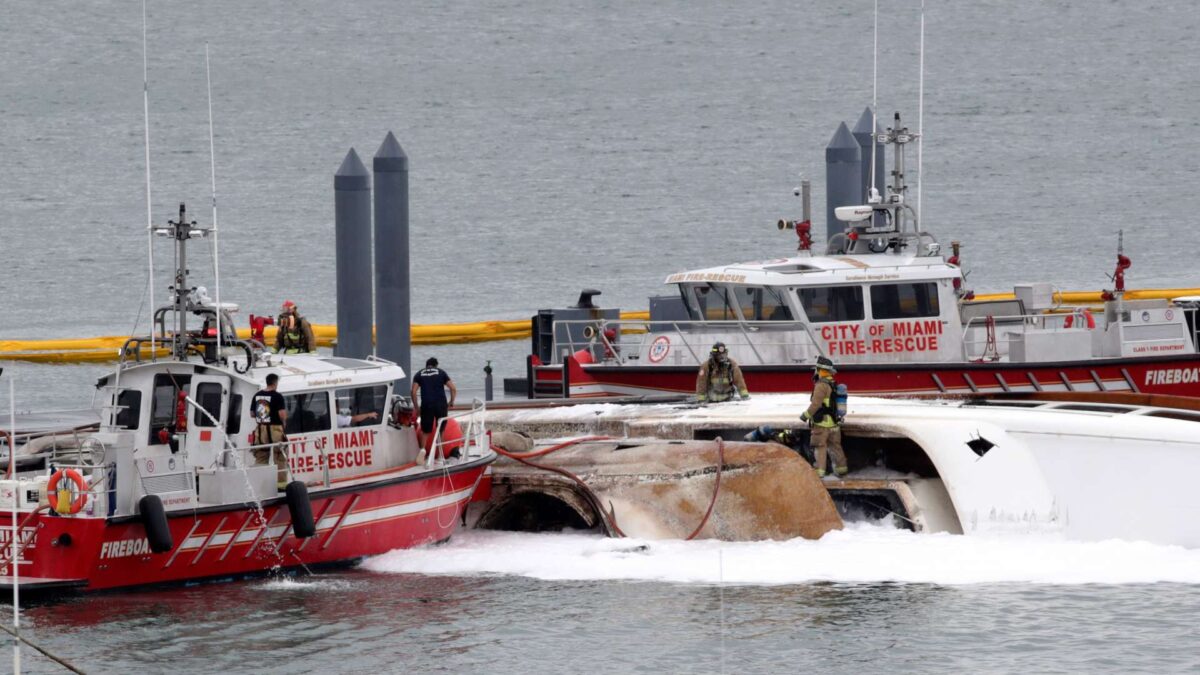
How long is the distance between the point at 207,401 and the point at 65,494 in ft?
6.13

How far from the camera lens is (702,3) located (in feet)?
317

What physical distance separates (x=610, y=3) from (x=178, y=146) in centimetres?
2681

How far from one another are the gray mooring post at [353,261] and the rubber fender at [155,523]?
31.4 ft

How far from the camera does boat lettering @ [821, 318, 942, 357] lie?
25.1 metres

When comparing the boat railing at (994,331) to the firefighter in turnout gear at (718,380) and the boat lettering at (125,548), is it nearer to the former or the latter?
the firefighter in turnout gear at (718,380)

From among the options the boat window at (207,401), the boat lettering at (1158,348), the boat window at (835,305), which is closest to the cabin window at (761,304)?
the boat window at (835,305)

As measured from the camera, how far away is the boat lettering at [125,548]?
16.8 metres

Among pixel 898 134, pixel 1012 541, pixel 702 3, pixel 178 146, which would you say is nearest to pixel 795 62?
pixel 702 3

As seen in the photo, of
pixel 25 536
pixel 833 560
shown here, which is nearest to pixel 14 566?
pixel 25 536

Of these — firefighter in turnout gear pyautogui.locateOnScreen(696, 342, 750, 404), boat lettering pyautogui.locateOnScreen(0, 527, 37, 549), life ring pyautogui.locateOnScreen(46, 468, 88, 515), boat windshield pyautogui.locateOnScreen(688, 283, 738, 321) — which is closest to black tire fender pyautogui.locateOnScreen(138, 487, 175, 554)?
life ring pyautogui.locateOnScreen(46, 468, 88, 515)

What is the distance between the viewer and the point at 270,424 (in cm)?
1778

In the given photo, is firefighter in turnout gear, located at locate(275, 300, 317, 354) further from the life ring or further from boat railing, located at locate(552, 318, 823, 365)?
the life ring

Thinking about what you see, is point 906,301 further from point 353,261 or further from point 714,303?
point 353,261

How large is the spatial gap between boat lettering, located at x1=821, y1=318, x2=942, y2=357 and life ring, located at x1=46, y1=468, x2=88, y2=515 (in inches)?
455
